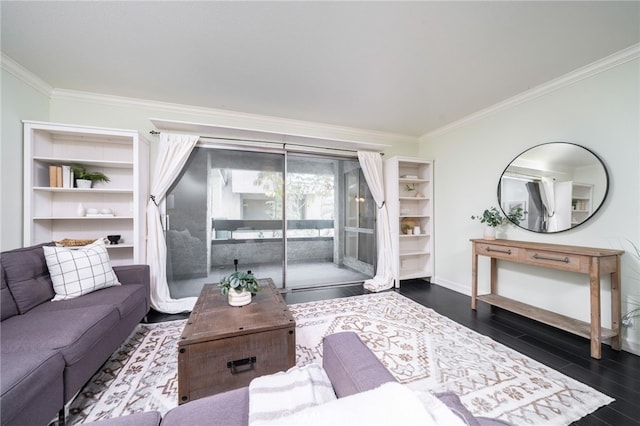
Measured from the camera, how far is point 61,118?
107 inches

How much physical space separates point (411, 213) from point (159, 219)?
3.92 meters

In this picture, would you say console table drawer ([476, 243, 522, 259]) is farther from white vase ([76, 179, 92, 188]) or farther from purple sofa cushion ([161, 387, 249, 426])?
white vase ([76, 179, 92, 188])

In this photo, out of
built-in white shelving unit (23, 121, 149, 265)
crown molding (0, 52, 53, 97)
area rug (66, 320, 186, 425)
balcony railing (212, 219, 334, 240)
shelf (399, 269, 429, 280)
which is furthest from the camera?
shelf (399, 269, 429, 280)

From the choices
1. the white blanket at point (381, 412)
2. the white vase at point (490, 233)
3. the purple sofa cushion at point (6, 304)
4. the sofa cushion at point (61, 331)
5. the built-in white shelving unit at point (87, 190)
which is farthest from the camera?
the white vase at point (490, 233)

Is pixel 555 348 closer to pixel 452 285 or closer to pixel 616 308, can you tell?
pixel 616 308

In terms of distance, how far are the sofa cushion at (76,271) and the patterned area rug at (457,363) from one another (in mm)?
1803

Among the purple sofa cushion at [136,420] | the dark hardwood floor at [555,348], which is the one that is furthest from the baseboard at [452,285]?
the purple sofa cushion at [136,420]

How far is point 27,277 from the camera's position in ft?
5.57

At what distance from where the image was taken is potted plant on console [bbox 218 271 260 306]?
1784 millimetres

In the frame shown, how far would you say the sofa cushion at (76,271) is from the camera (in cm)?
182

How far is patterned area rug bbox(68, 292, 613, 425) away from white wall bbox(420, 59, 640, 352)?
42.9 inches

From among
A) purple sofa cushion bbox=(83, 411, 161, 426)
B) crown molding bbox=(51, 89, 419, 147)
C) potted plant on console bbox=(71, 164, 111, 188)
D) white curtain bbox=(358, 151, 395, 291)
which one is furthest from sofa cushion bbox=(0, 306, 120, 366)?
white curtain bbox=(358, 151, 395, 291)

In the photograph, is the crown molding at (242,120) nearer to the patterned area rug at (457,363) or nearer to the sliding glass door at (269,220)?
the sliding glass door at (269,220)

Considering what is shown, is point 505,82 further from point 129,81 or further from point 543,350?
point 129,81
